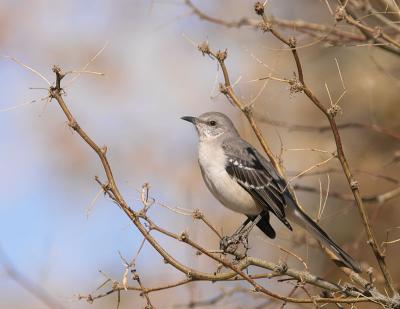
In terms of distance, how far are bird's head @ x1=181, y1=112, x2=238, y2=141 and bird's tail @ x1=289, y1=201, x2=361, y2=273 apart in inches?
47.8

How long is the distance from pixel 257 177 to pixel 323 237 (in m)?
1.10

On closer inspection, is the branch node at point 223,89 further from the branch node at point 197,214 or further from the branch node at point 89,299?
the branch node at point 89,299

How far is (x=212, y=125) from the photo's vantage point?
20.5ft

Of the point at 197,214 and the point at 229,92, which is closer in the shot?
the point at 197,214

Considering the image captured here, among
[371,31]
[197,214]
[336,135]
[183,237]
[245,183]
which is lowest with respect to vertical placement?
[183,237]

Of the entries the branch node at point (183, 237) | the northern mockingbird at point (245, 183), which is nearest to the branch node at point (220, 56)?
the branch node at point (183, 237)

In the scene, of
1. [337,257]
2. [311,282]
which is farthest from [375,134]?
[311,282]

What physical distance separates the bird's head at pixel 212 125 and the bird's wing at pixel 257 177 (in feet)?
1.20

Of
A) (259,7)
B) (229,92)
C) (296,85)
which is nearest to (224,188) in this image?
(229,92)

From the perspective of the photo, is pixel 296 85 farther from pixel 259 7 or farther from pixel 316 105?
pixel 259 7

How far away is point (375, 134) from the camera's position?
29.1 ft

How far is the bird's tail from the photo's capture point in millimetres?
4234

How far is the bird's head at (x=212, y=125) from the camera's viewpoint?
243 inches

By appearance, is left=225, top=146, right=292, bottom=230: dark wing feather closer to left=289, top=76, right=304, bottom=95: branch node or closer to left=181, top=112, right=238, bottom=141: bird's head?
left=181, top=112, right=238, bottom=141: bird's head
